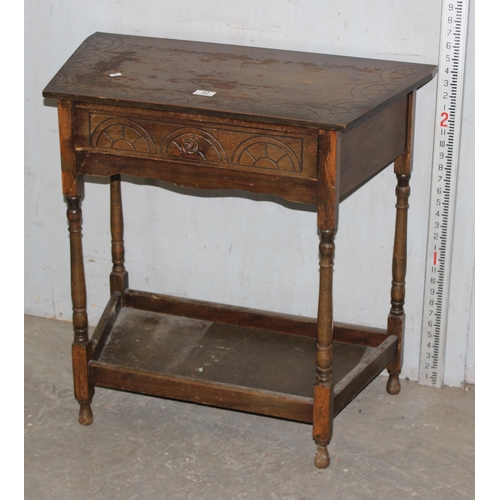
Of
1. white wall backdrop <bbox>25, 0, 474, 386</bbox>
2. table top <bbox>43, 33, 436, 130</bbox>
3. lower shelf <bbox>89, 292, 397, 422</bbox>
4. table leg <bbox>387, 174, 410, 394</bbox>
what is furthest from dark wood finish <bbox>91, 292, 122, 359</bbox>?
table leg <bbox>387, 174, 410, 394</bbox>

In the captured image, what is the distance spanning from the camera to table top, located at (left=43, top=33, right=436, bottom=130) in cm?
274

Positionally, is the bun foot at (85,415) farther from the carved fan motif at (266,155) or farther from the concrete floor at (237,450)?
the carved fan motif at (266,155)

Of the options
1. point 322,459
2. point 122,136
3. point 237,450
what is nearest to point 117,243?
point 122,136

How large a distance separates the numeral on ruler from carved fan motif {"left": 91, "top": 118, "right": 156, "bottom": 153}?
3.32 ft

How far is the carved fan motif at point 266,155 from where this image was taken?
275cm

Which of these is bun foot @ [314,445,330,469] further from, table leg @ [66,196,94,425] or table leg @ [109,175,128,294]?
table leg @ [109,175,128,294]

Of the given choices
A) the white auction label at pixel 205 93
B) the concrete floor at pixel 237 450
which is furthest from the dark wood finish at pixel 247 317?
the white auction label at pixel 205 93

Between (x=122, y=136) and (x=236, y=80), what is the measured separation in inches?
15.3

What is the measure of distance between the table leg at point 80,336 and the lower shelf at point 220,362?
41mm

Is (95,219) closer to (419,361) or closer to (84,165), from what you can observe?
(84,165)

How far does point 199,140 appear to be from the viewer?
2834 millimetres

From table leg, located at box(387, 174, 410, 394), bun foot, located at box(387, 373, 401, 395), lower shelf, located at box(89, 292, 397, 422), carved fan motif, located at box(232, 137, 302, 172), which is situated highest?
carved fan motif, located at box(232, 137, 302, 172)

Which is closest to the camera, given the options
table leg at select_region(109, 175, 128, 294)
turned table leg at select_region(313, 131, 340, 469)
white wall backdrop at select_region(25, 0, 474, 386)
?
turned table leg at select_region(313, 131, 340, 469)

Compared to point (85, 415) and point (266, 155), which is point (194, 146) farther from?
point (85, 415)
